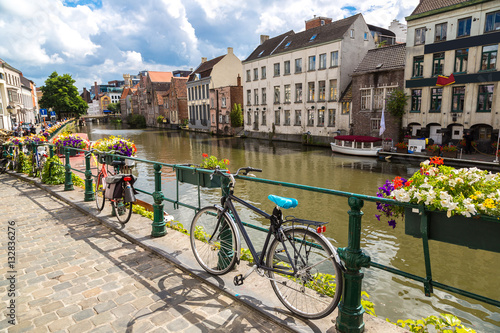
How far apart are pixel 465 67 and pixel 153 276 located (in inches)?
1140

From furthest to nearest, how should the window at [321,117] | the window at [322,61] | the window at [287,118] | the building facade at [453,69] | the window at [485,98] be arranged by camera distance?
the window at [287,118] < the window at [321,117] < the window at [322,61] < the window at [485,98] < the building facade at [453,69]

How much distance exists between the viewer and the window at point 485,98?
2461cm

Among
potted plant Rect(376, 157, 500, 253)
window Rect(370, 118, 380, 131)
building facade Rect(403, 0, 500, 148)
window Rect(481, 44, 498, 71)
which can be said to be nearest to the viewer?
potted plant Rect(376, 157, 500, 253)

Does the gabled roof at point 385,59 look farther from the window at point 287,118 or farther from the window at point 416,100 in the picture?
the window at point 287,118

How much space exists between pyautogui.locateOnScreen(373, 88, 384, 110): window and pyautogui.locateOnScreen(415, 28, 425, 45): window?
15.9 feet

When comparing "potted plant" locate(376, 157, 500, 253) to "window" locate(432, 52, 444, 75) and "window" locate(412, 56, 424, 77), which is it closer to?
"window" locate(432, 52, 444, 75)

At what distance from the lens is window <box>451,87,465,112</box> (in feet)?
85.7

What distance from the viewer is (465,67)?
25672 millimetres

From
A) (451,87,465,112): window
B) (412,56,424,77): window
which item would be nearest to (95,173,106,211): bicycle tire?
(451,87,465,112): window

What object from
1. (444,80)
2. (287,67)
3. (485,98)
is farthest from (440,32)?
(287,67)

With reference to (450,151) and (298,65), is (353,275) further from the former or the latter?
(298,65)

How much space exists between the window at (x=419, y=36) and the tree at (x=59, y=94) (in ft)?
228

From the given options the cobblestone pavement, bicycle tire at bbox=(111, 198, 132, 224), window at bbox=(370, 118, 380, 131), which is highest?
window at bbox=(370, 118, 380, 131)

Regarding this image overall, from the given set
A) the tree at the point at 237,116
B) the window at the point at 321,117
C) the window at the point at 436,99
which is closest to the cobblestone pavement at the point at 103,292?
the window at the point at 436,99
